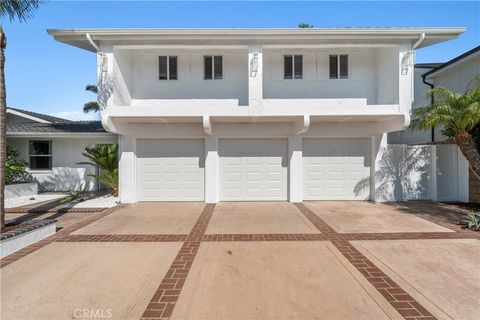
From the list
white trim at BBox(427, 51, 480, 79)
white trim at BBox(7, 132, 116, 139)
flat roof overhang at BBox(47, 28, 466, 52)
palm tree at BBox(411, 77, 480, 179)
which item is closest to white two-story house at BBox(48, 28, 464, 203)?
flat roof overhang at BBox(47, 28, 466, 52)

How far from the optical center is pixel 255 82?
8.48 meters

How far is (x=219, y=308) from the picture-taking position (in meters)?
3.10

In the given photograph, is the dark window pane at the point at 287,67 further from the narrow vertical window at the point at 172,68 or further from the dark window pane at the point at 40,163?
the dark window pane at the point at 40,163

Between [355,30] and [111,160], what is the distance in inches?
400

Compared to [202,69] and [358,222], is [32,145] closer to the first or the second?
[202,69]

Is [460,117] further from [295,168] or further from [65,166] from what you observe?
[65,166]

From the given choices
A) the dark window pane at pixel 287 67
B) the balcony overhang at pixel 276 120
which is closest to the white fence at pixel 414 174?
the balcony overhang at pixel 276 120

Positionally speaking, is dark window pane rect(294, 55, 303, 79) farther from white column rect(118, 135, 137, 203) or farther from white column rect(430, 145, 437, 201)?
white column rect(118, 135, 137, 203)

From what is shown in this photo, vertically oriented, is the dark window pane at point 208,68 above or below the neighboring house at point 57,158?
above

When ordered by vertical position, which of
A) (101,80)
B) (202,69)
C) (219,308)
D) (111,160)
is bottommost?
(219,308)

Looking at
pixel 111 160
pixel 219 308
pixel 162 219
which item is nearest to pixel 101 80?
pixel 111 160

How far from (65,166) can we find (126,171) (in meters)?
5.40

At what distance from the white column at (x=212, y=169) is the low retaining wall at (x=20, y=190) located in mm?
7993

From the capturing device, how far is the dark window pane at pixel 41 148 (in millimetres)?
12492
